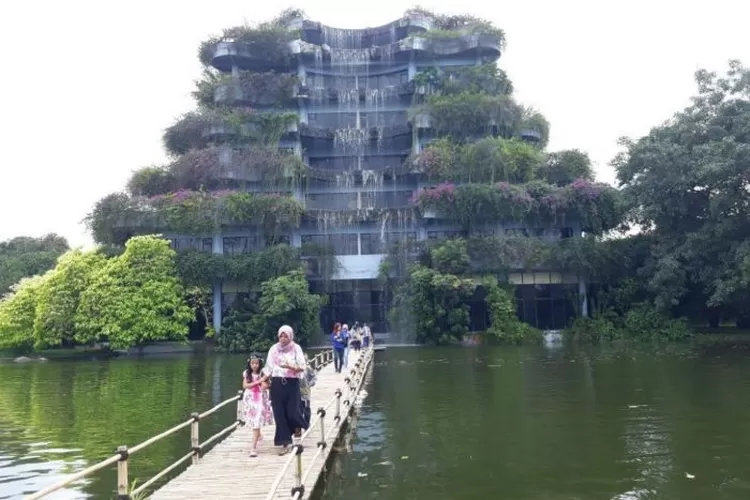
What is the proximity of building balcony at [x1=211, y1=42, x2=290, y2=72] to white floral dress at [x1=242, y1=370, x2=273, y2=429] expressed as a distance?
160ft

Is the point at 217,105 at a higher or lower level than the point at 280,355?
higher

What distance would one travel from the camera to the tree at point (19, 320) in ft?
153

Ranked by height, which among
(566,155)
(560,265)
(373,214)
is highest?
(566,155)

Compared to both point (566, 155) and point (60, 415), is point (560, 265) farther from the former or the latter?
point (60, 415)

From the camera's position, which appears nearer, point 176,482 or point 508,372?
point 176,482

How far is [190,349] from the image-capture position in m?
44.8

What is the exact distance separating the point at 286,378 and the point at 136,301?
34.4 meters

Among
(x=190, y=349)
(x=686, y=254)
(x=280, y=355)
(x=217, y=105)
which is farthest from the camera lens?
(x=217, y=105)

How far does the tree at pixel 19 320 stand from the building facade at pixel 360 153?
33.2 ft

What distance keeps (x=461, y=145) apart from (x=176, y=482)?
4475 cm

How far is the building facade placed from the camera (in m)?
48.6

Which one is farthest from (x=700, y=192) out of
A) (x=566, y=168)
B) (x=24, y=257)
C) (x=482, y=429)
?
(x=24, y=257)

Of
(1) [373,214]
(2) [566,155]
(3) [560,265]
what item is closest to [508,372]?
(3) [560,265]

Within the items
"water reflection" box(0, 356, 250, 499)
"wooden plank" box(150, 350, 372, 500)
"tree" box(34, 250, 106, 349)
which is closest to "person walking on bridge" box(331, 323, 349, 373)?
"water reflection" box(0, 356, 250, 499)
